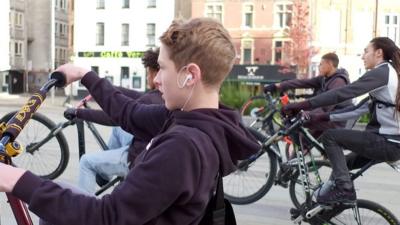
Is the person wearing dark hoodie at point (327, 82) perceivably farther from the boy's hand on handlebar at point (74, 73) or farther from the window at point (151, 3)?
the window at point (151, 3)

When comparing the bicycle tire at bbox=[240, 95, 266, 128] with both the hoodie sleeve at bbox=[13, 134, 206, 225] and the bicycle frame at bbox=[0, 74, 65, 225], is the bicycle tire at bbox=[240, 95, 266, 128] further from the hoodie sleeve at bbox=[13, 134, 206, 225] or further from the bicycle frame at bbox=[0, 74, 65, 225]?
the hoodie sleeve at bbox=[13, 134, 206, 225]

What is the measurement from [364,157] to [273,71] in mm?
37926

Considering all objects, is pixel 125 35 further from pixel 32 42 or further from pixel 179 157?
pixel 179 157

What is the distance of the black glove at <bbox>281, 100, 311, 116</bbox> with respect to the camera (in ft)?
15.3

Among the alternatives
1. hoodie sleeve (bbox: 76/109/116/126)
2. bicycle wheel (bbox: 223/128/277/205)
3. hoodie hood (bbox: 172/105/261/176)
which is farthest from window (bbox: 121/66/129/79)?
hoodie hood (bbox: 172/105/261/176)

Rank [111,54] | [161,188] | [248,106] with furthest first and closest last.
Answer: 1. [111,54]
2. [248,106]
3. [161,188]

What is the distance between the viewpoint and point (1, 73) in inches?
2135

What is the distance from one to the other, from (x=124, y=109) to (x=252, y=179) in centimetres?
→ 364

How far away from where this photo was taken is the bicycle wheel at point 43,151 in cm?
643

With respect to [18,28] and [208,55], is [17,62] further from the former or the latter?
[208,55]

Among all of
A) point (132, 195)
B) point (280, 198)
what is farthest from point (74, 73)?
point (280, 198)

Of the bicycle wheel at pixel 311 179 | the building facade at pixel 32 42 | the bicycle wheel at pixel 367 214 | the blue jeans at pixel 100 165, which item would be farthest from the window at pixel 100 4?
the bicycle wheel at pixel 367 214

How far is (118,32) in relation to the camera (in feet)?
160

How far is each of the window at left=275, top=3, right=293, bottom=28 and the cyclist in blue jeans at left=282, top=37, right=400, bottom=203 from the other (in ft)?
137
